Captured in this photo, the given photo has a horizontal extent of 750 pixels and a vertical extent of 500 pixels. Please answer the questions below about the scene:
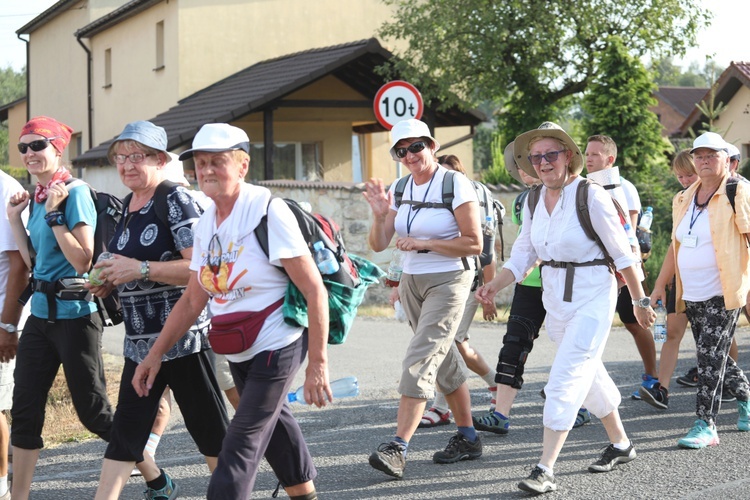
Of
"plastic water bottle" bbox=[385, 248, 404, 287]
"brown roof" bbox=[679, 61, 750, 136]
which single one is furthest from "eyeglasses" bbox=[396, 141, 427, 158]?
"brown roof" bbox=[679, 61, 750, 136]

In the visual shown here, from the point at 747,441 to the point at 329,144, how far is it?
20141 mm

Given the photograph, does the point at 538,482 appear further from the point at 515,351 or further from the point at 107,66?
the point at 107,66

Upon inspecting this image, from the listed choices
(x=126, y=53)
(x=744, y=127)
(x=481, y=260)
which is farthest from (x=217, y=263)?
(x=744, y=127)

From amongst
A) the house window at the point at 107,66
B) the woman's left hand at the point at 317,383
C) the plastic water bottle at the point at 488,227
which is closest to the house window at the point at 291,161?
the house window at the point at 107,66

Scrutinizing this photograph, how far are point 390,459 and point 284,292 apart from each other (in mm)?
1824

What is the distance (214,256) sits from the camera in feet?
14.0

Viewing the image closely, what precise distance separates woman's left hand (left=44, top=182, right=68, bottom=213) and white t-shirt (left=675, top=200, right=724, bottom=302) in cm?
395

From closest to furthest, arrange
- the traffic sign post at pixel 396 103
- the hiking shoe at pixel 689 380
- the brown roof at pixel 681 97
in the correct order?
1. the hiking shoe at pixel 689 380
2. the traffic sign post at pixel 396 103
3. the brown roof at pixel 681 97

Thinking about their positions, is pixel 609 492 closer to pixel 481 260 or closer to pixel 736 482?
pixel 736 482

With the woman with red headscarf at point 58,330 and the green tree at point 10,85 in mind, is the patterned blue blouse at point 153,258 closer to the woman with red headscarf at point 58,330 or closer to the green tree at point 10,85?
the woman with red headscarf at point 58,330

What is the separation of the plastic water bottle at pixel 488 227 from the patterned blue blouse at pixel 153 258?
2.93 m

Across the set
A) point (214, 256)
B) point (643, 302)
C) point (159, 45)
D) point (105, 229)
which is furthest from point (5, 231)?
point (159, 45)

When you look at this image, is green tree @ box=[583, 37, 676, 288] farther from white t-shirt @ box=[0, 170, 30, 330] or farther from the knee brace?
white t-shirt @ box=[0, 170, 30, 330]

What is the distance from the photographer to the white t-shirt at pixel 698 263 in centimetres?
671
